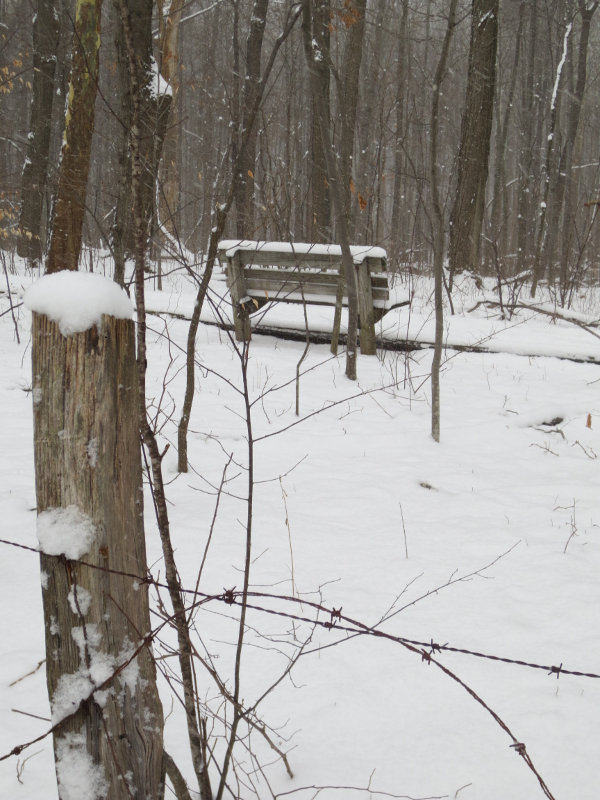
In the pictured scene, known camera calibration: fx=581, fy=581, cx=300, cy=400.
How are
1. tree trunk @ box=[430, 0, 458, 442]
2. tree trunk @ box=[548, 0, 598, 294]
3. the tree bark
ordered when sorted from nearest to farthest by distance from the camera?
the tree bark, tree trunk @ box=[430, 0, 458, 442], tree trunk @ box=[548, 0, 598, 294]

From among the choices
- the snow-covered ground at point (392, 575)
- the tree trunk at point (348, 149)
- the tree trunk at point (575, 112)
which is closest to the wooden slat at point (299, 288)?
the tree trunk at point (348, 149)

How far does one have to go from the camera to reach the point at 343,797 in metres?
1.49

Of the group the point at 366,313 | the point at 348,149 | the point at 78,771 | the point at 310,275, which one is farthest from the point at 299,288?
the point at 78,771

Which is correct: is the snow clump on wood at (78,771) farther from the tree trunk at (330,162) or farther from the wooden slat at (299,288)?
the wooden slat at (299,288)

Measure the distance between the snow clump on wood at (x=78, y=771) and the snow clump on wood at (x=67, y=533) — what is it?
35cm

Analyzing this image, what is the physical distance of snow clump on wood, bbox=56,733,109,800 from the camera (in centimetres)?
109

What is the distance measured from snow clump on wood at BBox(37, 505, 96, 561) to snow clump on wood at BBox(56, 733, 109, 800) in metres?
0.35

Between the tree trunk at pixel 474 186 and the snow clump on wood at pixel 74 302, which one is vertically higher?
the tree trunk at pixel 474 186

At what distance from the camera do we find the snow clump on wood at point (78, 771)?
1086mm

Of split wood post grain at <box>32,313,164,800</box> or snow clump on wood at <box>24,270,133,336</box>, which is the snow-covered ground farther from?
snow clump on wood at <box>24,270,133,336</box>

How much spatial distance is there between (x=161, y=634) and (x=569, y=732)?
1.34 meters

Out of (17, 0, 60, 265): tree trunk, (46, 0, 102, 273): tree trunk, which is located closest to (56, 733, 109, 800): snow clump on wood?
(46, 0, 102, 273): tree trunk

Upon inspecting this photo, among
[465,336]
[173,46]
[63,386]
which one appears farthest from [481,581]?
[173,46]

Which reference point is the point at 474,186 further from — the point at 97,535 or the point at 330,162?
the point at 97,535
